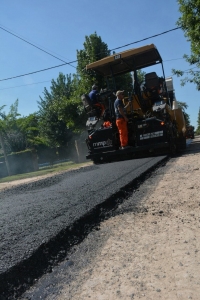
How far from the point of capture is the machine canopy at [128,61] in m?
8.44

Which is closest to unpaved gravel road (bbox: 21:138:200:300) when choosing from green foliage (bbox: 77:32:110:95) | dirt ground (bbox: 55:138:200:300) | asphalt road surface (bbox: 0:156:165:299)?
dirt ground (bbox: 55:138:200:300)

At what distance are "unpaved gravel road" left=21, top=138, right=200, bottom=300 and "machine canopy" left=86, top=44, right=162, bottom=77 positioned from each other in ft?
18.9

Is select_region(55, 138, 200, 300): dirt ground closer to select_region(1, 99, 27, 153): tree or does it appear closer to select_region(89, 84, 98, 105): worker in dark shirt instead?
select_region(89, 84, 98, 105): worker in dark shirt

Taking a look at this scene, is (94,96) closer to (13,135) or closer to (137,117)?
(137,117)

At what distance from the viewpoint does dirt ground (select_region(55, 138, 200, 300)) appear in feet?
6.02

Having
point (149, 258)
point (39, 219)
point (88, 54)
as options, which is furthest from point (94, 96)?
point (88, 54)

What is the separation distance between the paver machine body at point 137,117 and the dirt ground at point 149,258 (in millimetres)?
4519

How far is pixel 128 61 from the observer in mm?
9008

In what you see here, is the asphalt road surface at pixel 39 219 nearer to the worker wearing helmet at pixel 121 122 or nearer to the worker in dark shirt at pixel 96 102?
the worker wearing helmet at pixel 121 122

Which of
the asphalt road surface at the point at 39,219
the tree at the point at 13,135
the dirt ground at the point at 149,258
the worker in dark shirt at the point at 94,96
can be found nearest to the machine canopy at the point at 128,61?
the worker in dark shirt at the point at 94,96

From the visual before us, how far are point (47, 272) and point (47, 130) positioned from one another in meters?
27.4

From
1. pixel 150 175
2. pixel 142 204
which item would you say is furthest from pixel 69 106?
pixel 142 204

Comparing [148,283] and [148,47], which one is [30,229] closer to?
[148,283]

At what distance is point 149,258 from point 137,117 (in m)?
6.66
